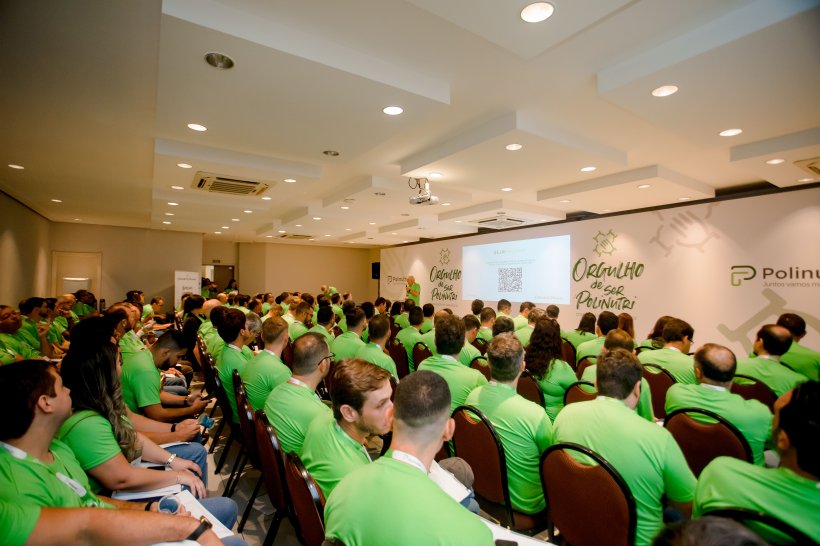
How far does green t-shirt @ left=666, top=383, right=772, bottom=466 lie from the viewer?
2.00m

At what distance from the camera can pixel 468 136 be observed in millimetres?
4180

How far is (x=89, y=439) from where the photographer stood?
169 centimetres

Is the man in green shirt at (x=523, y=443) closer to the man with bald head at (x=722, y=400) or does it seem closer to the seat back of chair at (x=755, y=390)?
the man with bald head at (x=722, y=400)

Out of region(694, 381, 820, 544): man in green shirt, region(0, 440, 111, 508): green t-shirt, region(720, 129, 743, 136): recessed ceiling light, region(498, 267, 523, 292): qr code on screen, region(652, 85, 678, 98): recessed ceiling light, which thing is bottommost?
region(0, 440, 111, 508): green t-shirt

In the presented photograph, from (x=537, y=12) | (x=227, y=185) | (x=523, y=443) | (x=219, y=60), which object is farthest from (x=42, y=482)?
(x=227, y=185)

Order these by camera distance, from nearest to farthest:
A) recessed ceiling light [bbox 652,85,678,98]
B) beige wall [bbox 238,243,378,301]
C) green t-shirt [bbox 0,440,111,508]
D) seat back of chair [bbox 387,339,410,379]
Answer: green t-shirt [bbox 0,440,111,508], recessed ceiling light [bbox 652,85,678,98], seat back of chair [bbox 387,339,410,379], beige wall [bbox 238,243,378,301]

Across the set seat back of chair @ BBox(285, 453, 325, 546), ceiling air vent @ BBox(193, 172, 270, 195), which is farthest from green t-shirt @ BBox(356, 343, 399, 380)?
ceiling air vent @ BBox(193, 172, 270, 195)

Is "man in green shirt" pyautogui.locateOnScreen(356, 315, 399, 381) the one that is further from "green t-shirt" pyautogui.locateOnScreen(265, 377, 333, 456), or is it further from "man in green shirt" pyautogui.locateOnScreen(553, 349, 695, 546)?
"man in green shirt" pyautogui.locateOnScreen(553, 349, 695, 546)

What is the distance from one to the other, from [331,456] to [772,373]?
3385 millimetres

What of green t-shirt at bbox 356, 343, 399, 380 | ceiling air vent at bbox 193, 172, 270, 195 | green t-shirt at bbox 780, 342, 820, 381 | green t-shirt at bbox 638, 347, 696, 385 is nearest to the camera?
green t-shirt at bbox 638, 347, 696, 385

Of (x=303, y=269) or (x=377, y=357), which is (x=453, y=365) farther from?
(x=303, y=269)

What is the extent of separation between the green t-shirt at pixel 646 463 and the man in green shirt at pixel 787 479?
30 cm

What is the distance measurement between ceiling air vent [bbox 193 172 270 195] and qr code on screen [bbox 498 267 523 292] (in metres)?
6.24

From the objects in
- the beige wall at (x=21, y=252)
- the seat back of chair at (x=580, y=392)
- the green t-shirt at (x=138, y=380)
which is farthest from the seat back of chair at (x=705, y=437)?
the beige wall at (x=21, y=252)
